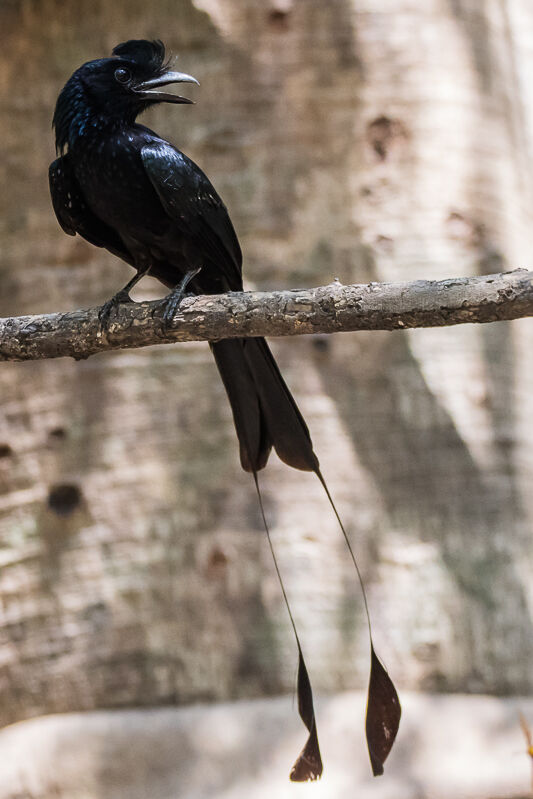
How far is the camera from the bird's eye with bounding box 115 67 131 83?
2.96 m

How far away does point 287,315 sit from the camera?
2.18m

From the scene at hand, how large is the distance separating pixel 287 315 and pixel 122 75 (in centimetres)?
122

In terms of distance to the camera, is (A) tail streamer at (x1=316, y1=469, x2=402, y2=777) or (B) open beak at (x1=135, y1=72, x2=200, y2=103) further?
(B) open beak at (x1=135, y1=72, x2=200, y2=103)

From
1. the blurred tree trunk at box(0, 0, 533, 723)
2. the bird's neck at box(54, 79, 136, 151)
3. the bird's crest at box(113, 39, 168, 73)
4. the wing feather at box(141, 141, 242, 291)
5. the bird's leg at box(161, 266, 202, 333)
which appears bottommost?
the blurred tree trunk at box(0, 0, 533, 723)

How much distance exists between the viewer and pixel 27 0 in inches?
153

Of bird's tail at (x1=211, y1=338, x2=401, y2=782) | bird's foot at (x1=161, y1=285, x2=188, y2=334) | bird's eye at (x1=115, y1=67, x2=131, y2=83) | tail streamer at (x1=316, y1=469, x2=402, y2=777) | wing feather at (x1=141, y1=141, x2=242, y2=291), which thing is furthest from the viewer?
bird's eye at (x1=115, y1=67, x2=131, y2=83)

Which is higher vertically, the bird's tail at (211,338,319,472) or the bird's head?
the bird's head

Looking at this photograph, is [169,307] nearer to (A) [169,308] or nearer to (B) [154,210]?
(A) [169,308]

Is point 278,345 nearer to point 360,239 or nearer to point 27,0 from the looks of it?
point 360,239

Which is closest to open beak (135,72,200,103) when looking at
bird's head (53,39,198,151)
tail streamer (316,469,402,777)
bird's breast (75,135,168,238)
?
bird's head (53,39,198,151)

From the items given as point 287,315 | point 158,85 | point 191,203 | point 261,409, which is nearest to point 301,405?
point 261,409

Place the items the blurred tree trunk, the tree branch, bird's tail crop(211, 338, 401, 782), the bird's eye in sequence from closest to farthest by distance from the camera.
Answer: the tree branch < bird's tail crop(211, 338, 401, 782) < the bird's eye < the blurred tree trunk

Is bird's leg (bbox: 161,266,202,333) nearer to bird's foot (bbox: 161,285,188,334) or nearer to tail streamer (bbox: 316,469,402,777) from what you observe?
bird's foot (bbox: 161,285,188,334)

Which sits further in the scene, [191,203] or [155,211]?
[155,211]
